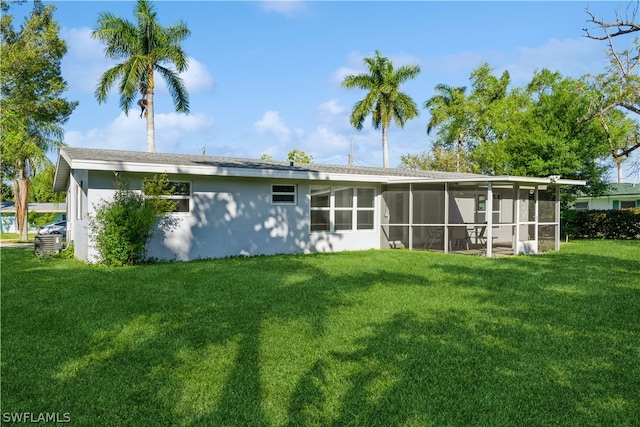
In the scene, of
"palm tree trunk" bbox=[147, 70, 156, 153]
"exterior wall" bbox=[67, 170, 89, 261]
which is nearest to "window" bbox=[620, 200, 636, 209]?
"palm tree trunk" bbox=[147, 70, 156, 153]

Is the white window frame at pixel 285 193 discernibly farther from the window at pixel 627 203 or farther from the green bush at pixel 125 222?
the window at pixel 627 203

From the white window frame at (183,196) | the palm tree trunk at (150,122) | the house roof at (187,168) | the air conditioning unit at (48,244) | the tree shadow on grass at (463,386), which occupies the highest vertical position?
the palm tree trunk at (150,122)

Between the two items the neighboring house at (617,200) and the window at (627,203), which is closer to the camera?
the neighboring house at (617,200)

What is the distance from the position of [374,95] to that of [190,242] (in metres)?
22.8

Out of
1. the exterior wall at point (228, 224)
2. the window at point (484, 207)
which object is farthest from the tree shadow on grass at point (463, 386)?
the window at point (484, 207)

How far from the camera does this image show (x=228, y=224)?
523 inches

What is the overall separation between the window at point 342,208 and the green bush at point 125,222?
493 cm

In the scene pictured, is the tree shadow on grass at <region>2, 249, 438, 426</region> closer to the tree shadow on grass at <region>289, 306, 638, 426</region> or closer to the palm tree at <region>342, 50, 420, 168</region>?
the tree shadow on grass at <region>289, 306, 638, 426</region>

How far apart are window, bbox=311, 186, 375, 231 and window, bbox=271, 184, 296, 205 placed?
2.29ft

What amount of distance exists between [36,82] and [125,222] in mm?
19746

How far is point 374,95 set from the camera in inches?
1272

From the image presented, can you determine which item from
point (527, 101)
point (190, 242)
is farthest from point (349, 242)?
point (527, 101)
